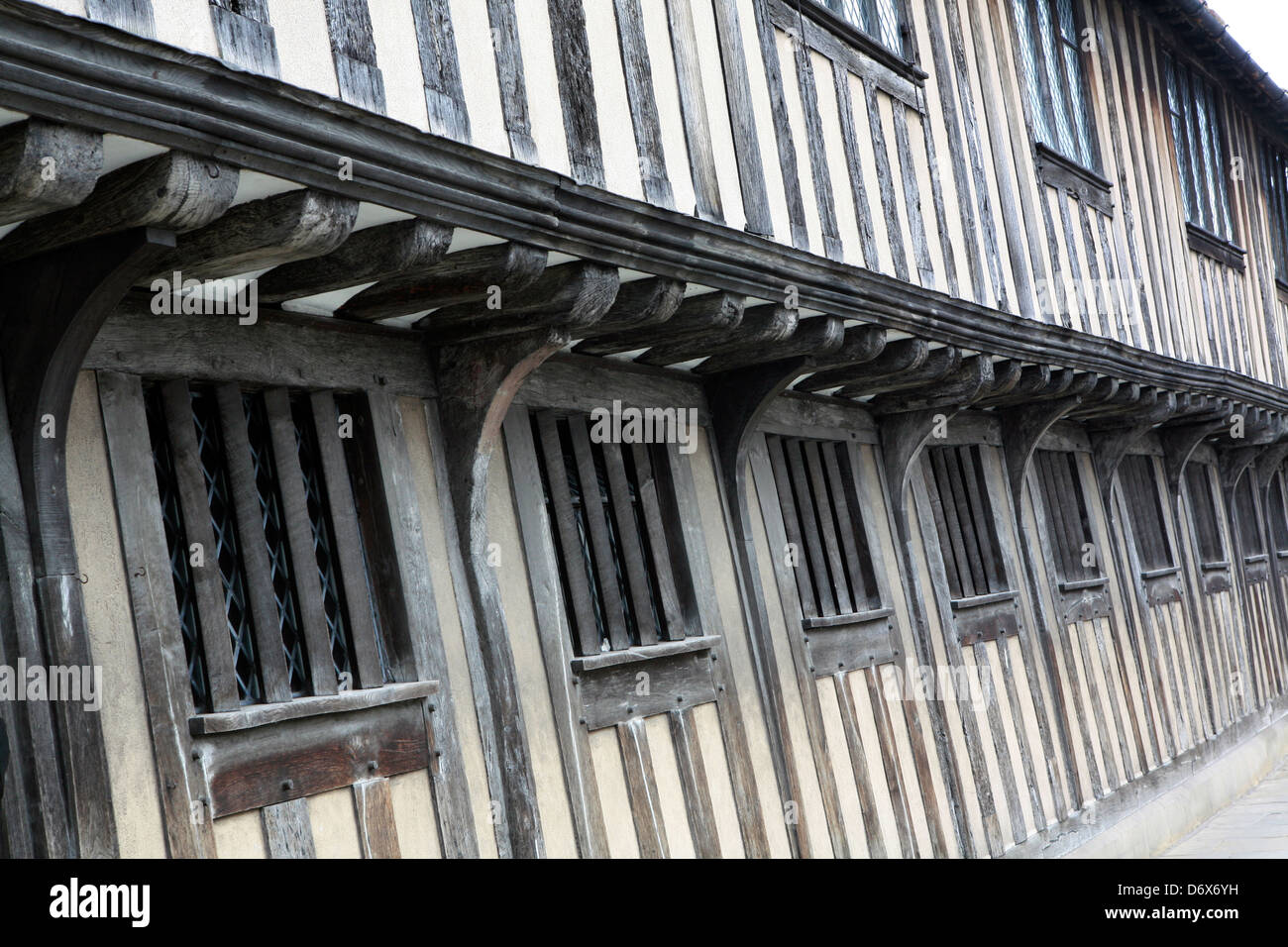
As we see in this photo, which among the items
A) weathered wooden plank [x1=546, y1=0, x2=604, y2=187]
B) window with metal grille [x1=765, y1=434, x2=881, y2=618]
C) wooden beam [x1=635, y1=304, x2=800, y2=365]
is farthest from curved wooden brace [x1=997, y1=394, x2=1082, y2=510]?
weathered wooden plank [x1=546, y1=0, x2=604, y2=187]

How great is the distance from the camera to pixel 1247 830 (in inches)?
352

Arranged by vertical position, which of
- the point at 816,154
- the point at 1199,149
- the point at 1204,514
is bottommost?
Answer: the point at 1204,514

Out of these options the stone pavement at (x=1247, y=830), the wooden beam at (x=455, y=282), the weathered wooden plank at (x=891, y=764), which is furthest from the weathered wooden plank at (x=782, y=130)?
the stone pavement at (x=1247, y=830)

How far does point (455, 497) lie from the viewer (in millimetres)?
4062

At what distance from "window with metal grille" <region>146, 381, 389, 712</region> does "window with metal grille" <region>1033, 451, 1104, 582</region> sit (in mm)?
5895

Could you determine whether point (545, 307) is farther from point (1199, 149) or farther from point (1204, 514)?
point (1204, 514)

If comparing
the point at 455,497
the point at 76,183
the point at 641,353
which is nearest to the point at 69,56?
the point at 76,183

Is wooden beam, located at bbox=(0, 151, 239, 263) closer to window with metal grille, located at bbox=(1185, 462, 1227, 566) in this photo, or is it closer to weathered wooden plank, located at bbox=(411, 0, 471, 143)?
weathered wooden plank, located at bbox=(411, 0, 471, 143)

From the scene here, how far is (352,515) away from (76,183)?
5.23 feet

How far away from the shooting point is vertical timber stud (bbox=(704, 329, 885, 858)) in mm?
5281

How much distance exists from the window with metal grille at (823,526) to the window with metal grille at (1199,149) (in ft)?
18.8

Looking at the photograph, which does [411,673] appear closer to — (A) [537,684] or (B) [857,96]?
(A) [537,684]

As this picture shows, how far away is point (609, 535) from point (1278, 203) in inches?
474

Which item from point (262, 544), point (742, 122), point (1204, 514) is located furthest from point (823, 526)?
point (1204, 514)
